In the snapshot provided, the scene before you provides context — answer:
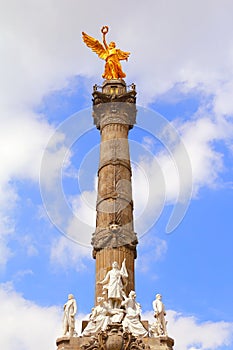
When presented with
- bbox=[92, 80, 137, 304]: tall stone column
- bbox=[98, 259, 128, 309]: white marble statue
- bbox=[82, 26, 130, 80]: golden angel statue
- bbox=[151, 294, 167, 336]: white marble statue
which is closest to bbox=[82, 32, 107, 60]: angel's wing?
bbox=[82, 26, 130, 80]: golden angel statue

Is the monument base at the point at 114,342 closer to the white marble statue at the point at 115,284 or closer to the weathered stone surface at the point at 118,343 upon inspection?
the weathered stone surface at the point at 118,343

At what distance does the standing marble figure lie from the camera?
67.5ft

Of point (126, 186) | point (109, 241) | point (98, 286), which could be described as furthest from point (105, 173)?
point (98, 286)

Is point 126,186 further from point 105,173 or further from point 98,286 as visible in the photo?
point 98,286

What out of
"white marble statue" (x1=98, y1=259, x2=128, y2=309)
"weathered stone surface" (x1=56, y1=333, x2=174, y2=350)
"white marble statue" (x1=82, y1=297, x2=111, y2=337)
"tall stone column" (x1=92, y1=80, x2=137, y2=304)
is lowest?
"weathered stone surface" (x1=56, y1=333, x2=174, y2=350)

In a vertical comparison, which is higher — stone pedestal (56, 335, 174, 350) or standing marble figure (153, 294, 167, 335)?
standing marble figure (153, 294, 167, 335)

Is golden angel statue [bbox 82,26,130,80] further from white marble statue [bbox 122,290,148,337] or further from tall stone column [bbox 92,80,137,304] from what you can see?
white marble statue [bbox 122,290,148,337]

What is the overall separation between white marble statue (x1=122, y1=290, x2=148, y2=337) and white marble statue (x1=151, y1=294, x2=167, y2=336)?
50 centimetres

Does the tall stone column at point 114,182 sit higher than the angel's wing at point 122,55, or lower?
lower

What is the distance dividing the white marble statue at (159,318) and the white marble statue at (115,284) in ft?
3.84

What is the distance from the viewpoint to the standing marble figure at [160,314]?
20578 mm

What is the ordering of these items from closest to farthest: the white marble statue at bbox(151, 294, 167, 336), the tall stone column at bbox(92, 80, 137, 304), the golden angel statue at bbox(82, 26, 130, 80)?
1. the white marble statue at bbox(151, 294, 167, 336)
2. the tall stone column at bbox(92, 80, 137, 304)
3. the golden angel statue at bbox(82, 26, 130, 80)

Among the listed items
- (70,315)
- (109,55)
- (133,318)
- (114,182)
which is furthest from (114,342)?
(109,55)

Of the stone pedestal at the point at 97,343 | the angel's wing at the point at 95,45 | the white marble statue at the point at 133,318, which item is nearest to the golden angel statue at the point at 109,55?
the angel's wing at the point at 95,45
